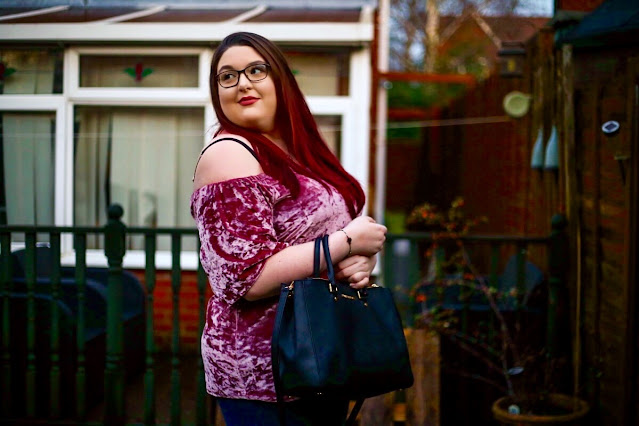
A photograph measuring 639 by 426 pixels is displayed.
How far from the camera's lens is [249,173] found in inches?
63.4

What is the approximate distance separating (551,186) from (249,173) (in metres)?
3.48

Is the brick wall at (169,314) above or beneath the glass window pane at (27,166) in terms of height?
beneath

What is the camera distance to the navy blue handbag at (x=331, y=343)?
4.95 ft

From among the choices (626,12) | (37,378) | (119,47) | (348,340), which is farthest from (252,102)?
(119,47)

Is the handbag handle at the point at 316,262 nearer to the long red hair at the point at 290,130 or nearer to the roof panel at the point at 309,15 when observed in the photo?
the long red hair at the point at 290,130

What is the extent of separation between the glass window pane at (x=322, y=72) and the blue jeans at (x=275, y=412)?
14.1 feet

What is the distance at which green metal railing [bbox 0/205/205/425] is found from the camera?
3623mm

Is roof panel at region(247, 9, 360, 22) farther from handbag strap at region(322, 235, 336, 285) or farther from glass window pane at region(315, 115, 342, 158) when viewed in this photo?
handbag strap at region(322, 235, 336, 285)

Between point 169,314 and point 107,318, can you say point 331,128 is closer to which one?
point 169,314

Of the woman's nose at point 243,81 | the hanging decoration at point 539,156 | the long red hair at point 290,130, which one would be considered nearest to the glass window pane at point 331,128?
the hanging decoration at point 539,156

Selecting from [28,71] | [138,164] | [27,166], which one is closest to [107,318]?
[28,71]

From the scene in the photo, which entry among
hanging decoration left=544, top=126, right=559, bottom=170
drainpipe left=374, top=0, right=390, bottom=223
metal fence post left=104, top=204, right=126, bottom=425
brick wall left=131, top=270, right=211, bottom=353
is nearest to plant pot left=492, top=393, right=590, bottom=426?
hanging decoration left=544, top=126, right=559, bottom=170

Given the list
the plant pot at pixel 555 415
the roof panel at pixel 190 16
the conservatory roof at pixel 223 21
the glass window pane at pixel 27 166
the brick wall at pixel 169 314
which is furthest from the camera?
the brick wall at pixel 169 314

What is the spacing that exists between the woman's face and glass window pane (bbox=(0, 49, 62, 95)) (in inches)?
87.6
